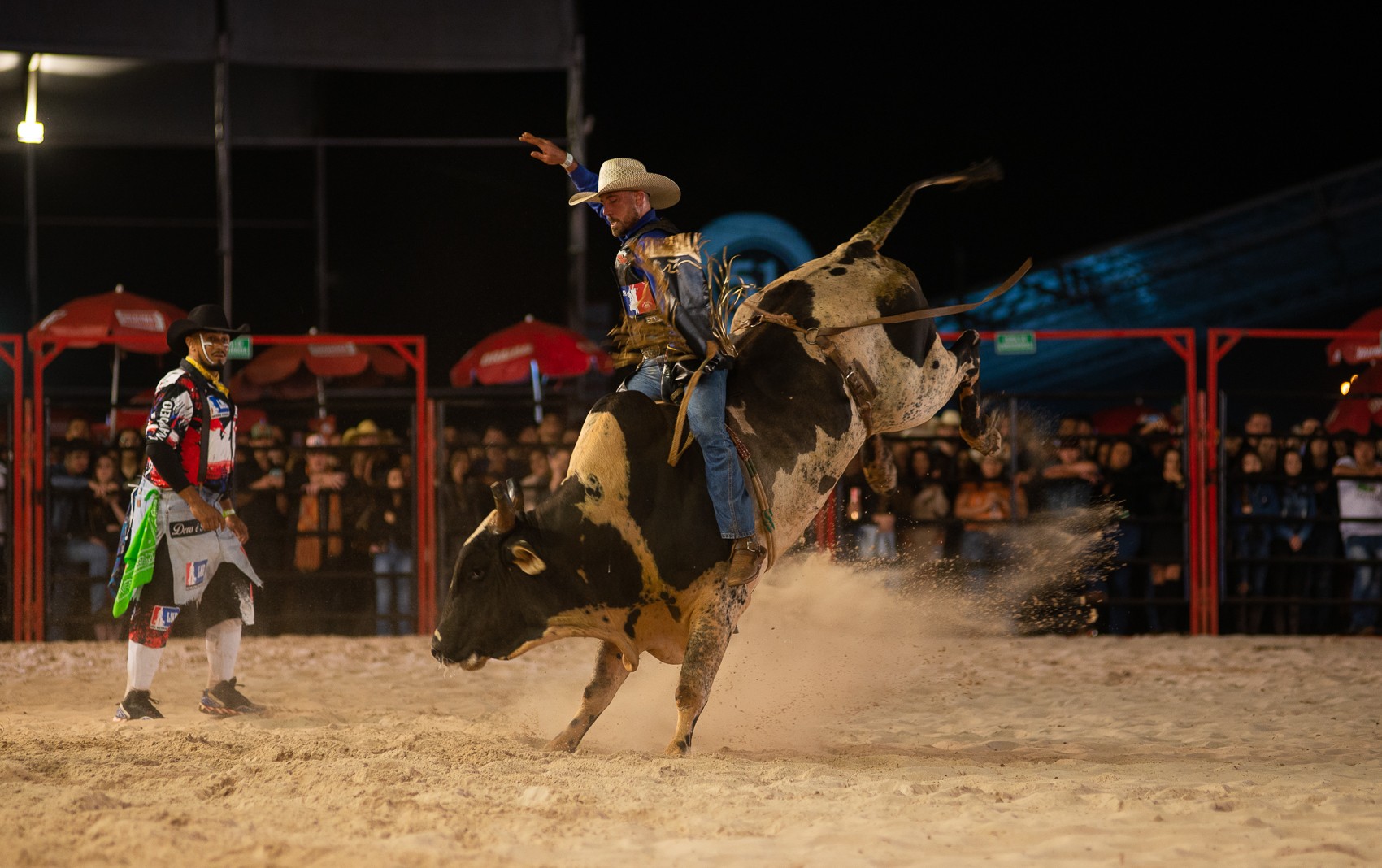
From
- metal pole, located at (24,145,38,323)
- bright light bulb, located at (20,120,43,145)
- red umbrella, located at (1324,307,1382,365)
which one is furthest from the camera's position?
metal pole, located at (24,145,38,323)

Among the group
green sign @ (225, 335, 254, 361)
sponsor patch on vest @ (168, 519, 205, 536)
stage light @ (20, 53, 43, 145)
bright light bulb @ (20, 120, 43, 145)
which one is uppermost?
stage light @ (20, 53, 43, 145)

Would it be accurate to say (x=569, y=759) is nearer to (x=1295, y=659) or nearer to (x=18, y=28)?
(x=1295, y=659)

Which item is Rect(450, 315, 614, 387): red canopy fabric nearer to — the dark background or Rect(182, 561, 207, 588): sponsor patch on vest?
the dark background

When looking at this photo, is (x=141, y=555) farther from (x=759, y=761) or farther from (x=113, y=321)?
(x=113, y=321)

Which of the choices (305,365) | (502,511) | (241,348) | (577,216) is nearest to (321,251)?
(305,365)

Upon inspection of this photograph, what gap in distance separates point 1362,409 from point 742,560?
648cm

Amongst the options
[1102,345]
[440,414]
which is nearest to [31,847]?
[440,414]

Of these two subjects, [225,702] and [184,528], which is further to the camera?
[225,702]

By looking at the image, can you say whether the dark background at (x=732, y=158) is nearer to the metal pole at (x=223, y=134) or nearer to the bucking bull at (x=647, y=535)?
the metal pole at (x=223, y=134)

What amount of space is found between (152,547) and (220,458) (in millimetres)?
467

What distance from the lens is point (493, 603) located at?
16.1 ft

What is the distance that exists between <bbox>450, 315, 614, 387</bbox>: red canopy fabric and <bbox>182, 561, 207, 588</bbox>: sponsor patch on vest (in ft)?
16.5

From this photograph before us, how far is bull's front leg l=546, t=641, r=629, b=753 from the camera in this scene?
5.04m

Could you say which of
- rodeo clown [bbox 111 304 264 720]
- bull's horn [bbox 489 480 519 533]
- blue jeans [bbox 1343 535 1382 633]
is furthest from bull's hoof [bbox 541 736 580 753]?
blue jeans [bbox 1343 535 1382 633]
